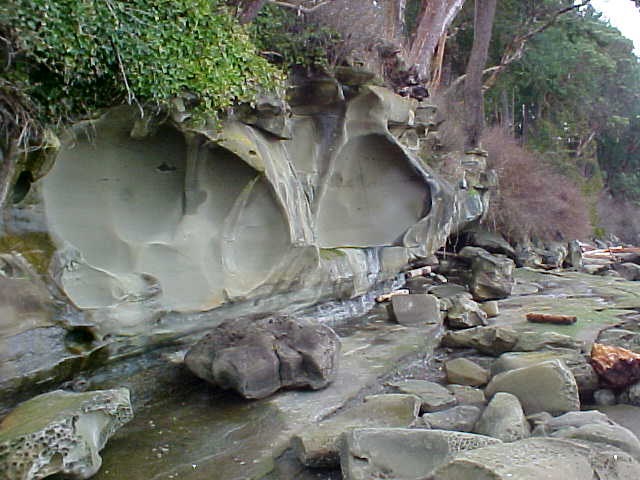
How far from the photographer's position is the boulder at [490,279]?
9859mm

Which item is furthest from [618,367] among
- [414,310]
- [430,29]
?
[430,29]

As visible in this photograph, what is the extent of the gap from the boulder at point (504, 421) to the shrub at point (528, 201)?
370 inches

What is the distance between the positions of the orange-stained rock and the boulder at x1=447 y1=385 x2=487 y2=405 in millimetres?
941

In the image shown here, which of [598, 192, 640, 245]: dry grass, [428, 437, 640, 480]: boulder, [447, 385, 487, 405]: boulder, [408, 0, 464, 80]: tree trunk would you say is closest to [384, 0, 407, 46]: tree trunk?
[408, 0, 464, 80]: tree trunk

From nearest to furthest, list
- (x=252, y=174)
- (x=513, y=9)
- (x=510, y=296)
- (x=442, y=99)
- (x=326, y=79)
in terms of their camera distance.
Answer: (x=252, y=174) → (x=326, y=79) → (x=510, y=296) → (x=442, y=99) → (x=513, y=9)

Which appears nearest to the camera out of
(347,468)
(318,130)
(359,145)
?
(347,468)

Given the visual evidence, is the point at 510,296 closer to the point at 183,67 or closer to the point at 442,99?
the point at 442,99

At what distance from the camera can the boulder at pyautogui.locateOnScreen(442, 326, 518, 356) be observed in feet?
20.6

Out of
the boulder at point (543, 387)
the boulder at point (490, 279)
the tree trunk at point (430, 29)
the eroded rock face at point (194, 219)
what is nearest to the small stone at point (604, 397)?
the boulder at point (543, 387)

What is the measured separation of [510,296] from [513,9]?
10.9m

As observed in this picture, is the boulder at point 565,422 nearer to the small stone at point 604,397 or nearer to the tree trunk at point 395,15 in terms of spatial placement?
the small stone at point 604,397

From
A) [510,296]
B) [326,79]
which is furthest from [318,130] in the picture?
[510,296]

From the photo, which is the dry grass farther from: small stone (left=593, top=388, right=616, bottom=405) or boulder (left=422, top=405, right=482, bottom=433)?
boulder (left=422, top=405, right=482, bottom=433)

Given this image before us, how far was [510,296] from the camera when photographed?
1006 cm
